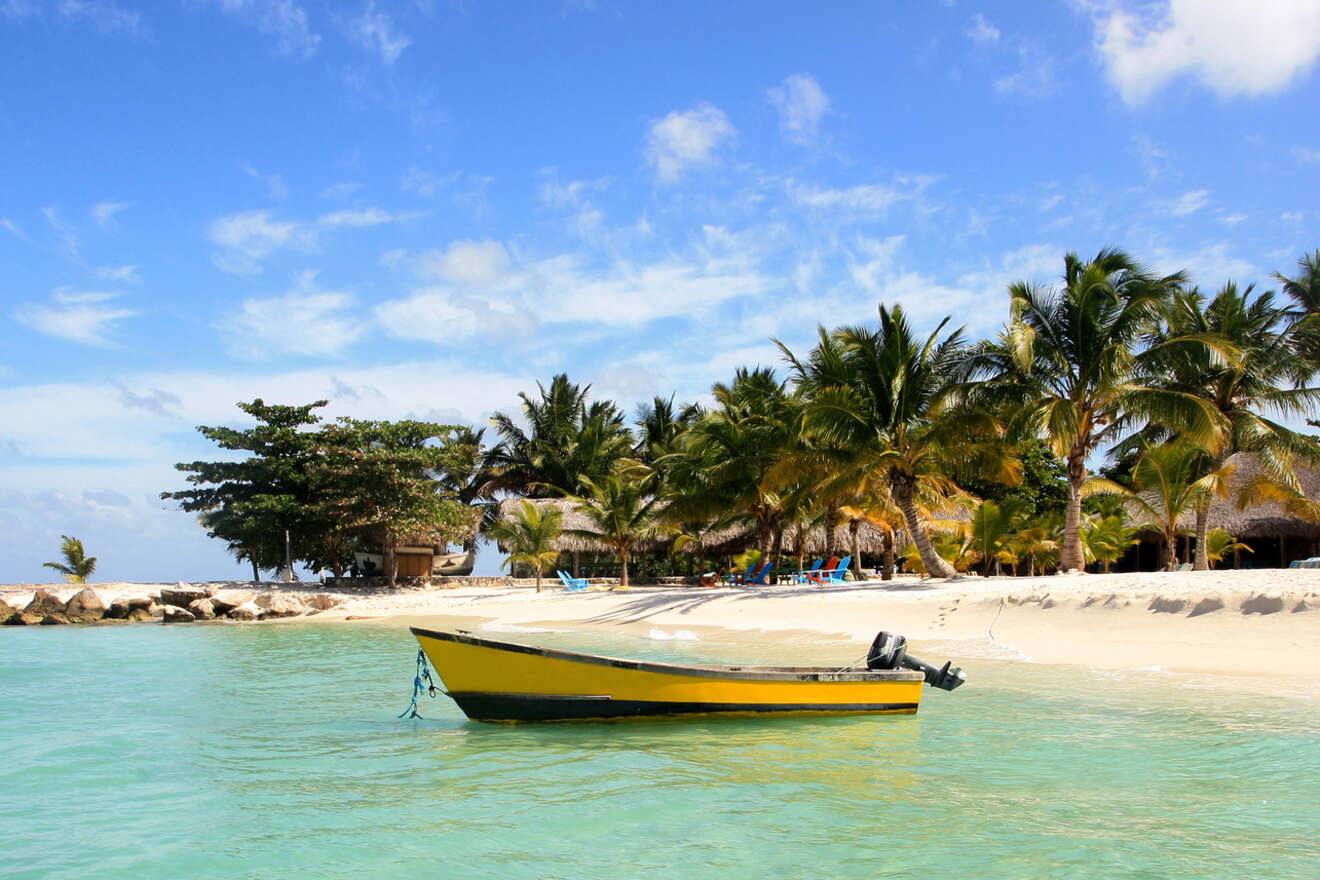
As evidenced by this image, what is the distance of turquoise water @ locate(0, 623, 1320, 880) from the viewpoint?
4.71 m

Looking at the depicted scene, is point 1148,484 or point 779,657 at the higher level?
point 1148,484

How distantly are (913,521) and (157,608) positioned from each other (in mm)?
17613

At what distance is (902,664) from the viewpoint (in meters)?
8.08

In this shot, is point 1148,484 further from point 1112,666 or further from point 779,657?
point 779,657

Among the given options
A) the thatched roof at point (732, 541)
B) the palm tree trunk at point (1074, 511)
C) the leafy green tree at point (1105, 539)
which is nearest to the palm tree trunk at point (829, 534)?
the thatched roof at point (732, 541)

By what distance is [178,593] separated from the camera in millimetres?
22641

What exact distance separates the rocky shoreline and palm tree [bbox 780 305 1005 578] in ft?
42.9

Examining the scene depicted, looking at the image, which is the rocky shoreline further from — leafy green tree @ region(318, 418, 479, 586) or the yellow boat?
the yellow boat

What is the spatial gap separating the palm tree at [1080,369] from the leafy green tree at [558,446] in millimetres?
18628

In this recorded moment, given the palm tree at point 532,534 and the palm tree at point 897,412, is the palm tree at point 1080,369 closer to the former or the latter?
the palm tree at point 897,412

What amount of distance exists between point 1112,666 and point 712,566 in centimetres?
1955

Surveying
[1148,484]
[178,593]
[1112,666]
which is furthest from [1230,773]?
[178,593]

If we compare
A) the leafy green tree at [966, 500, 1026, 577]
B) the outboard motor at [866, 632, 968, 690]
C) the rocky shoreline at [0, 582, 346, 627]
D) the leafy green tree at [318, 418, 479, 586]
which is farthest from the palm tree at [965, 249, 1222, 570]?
the rocky shoreline at [0, 582, 346, 627]

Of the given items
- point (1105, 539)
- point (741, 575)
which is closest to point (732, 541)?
point (741, 575)
